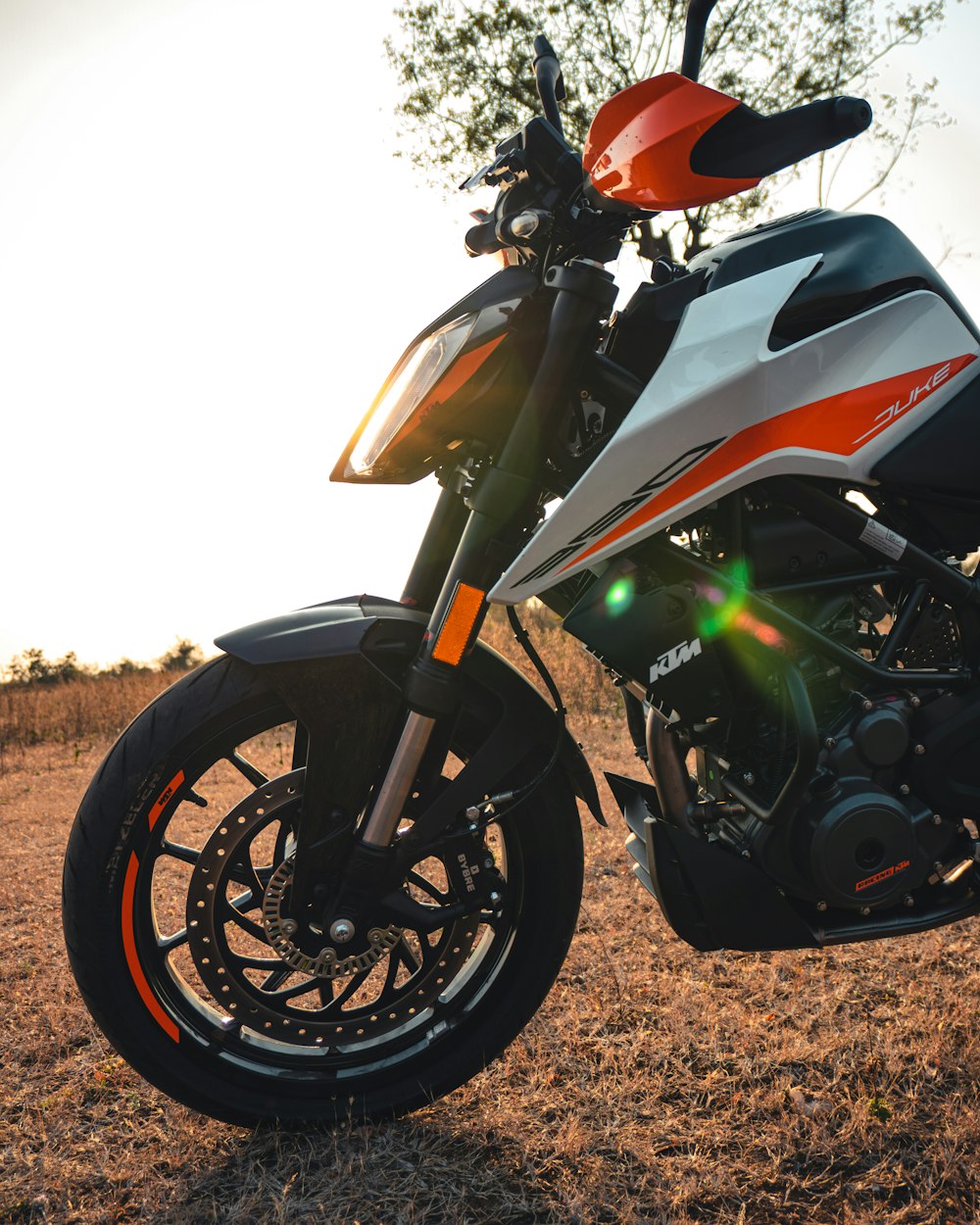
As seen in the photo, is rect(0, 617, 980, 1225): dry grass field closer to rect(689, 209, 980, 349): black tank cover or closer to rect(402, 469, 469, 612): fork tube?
rect(402, 469, 469, 612): fork tube

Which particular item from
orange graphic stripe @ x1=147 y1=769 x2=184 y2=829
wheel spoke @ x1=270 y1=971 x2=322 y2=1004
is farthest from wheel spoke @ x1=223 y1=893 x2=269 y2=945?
orange graphic stripe @ x1=147 y1=769 x2=184 y2=829

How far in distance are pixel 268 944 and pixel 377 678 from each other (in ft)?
2.15

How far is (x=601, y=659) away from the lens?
78.7 inches

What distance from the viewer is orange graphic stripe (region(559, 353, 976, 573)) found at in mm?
1863

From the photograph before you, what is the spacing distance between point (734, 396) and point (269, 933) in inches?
58.6

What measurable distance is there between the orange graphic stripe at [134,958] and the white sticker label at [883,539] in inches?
67.9

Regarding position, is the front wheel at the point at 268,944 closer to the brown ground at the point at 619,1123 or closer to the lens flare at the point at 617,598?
the brown ground at the point at 619,1123

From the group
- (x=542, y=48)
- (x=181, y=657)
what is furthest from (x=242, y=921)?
(x=181, y=657)

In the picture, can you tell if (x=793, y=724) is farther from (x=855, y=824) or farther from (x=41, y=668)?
(x=41, y=668)

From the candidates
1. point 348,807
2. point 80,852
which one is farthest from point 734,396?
point 80,852

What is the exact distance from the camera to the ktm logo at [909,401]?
1947mm

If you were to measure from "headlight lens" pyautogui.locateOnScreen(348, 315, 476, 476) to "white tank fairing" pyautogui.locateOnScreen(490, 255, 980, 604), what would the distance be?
1.24 feet

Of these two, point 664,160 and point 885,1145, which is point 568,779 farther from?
point 664,160

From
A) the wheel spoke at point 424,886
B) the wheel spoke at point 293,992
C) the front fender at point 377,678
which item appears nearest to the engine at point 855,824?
the front fender at point 377,678
